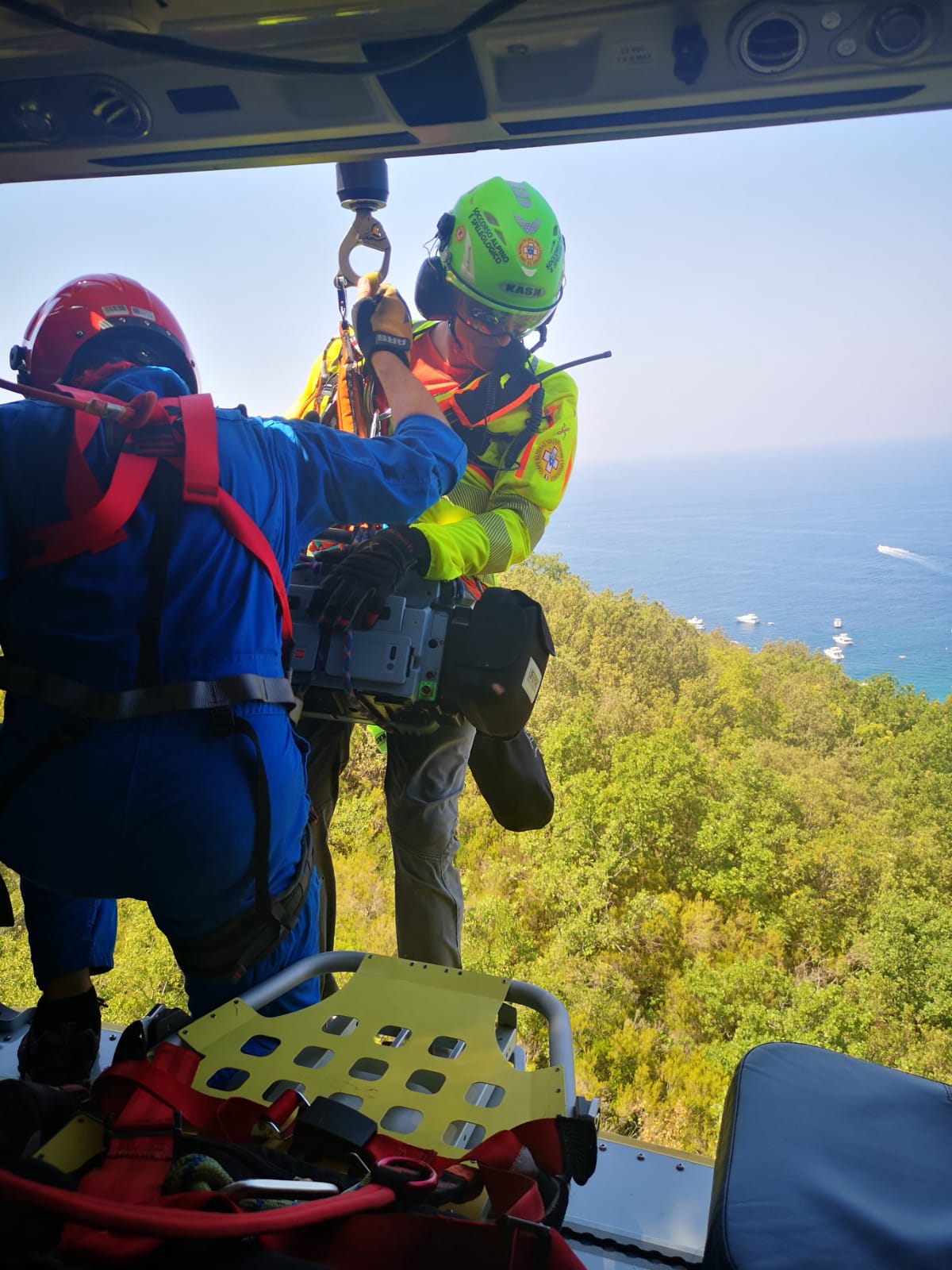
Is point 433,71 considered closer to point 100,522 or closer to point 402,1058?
point 100,522

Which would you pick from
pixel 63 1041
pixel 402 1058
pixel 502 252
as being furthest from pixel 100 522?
pixel 502 252

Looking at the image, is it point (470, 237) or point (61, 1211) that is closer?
point (61, 1211)

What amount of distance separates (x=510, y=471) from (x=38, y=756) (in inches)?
57.6

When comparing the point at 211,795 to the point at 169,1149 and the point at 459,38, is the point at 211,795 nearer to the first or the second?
the point at 169,1149

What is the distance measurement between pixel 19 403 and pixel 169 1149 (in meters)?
1.08

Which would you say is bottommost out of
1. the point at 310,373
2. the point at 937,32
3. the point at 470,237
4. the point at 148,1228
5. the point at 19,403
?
the point at 148,1228

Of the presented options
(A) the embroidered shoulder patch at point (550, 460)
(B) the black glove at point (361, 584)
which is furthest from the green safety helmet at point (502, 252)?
(B) the black glove at point (361, 584)

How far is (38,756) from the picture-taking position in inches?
54.1

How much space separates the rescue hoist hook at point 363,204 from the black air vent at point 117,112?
3.12ft

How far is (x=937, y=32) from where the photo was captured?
101 centimetres

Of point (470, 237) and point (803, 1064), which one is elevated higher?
point (470, 237)

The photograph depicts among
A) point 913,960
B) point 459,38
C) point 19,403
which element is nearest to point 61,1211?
point 19,403

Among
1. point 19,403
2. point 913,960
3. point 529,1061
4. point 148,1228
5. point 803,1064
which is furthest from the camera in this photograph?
point 913,960

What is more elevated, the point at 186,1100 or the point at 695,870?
the point at 186,1100
